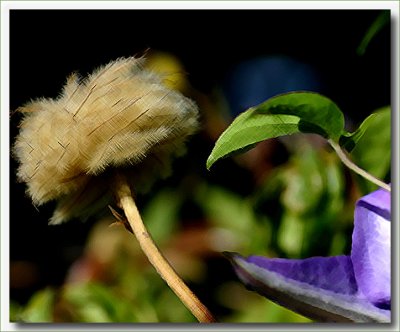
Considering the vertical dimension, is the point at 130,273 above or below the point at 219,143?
below

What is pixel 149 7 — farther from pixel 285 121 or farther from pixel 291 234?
pixel 285 121

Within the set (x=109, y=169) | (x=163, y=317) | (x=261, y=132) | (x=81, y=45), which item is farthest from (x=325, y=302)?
Answer: (x=81, y=45)

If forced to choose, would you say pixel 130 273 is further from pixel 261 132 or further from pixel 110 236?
pixel 261 132

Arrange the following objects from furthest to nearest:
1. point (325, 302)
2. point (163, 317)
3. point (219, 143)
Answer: point (163, 317) → point (219, 143) → point (325, 302)

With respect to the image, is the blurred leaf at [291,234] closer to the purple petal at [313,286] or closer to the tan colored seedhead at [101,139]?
the tan colored seedhead at [101,139]

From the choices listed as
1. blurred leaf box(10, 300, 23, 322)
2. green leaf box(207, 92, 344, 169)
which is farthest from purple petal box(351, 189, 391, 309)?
blurred leaf box(10, 300, 23, 322)

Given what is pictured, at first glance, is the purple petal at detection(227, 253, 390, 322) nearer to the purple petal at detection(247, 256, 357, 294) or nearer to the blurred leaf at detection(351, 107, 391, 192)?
the purple petal at detection(247, 256, 357, 294)
